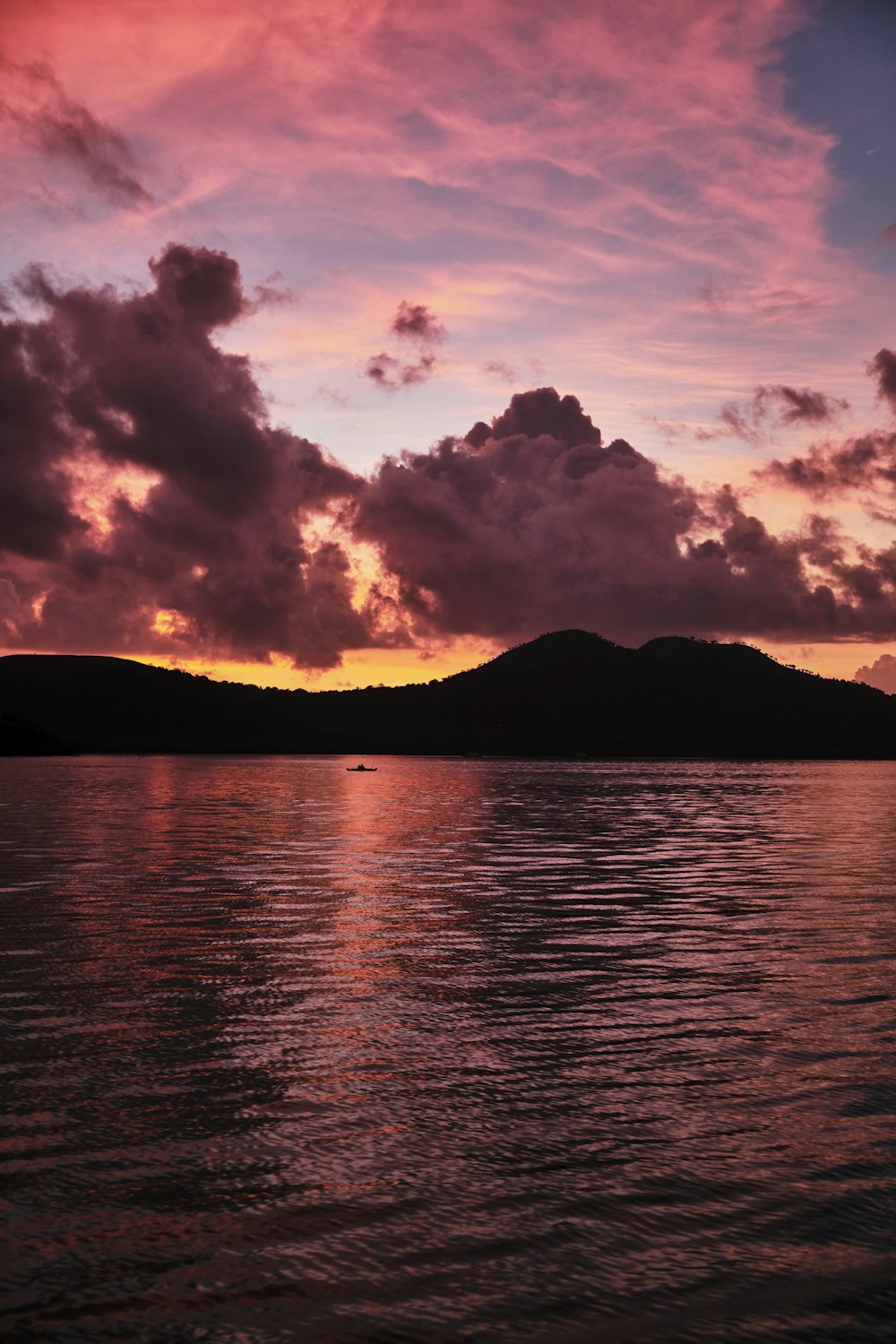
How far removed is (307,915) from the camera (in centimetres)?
3166

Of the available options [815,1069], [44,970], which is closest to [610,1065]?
[815,1069]

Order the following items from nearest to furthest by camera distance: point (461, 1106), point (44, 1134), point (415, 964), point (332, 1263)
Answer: point (332, 1263), point (44, 1134), point (461, 1106), point (415, 964)

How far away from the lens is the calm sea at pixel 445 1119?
30.2ft

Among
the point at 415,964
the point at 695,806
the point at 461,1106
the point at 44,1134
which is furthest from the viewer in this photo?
the point at 695,806

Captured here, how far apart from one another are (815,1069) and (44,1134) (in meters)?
10.3

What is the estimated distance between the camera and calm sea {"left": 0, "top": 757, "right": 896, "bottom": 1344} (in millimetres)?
9219

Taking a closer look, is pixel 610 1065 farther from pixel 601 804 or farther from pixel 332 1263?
pixel 601 804

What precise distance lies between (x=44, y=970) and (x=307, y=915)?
31.8ft

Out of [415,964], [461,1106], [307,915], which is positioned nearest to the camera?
[461,1106]

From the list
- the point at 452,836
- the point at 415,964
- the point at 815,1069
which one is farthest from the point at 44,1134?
the point at 452,836

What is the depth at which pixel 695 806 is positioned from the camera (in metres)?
100

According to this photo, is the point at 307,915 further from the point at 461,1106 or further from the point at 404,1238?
the point at 404,1238

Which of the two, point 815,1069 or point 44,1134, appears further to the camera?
point 815,1069

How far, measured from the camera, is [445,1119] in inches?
538
